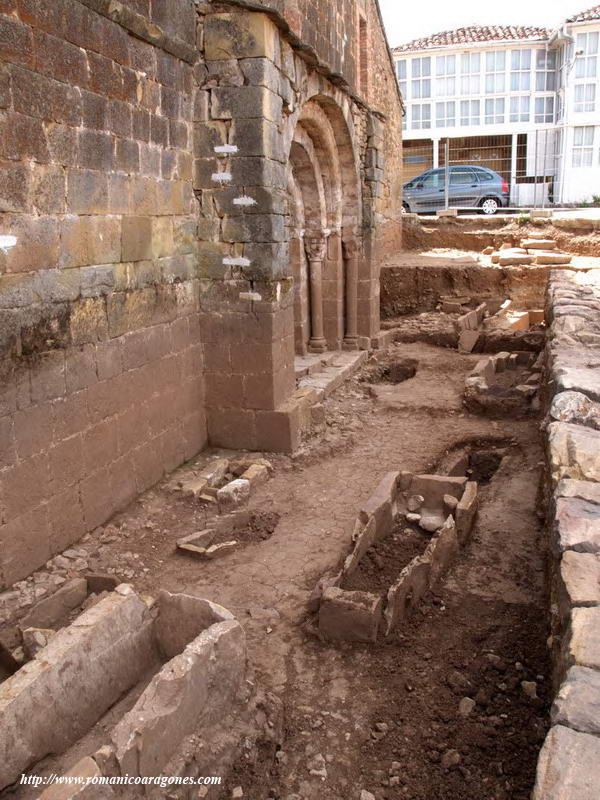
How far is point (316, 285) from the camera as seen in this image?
11039mm

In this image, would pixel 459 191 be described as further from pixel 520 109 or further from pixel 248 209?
pixel 248 209

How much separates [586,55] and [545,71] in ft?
7.89

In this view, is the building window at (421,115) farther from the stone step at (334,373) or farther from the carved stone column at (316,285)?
the stone step at (334,373)

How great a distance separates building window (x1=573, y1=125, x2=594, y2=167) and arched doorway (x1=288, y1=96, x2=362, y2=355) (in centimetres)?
2049

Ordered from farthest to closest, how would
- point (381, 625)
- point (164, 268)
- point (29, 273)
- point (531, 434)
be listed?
point (531, 434) < point (164, 268) < point (29, 273) < point (381, 625)

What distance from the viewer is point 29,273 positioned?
15.2 feet

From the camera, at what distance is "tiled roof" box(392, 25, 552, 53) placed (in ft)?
95.5

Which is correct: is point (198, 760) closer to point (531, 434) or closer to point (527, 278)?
point (531, 434)

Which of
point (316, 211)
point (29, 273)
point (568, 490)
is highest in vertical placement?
point (316, 211)

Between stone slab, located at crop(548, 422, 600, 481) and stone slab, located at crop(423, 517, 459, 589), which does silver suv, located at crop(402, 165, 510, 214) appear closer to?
stone slab, located at crop(423, 517, 459, 589)

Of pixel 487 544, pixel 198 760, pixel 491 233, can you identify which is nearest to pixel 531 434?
pixel 487 544

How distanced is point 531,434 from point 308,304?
466cm

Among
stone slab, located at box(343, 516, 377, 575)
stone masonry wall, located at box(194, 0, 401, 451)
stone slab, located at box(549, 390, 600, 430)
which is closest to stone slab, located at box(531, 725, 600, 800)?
stone slab, located at box(343, 516, 377, 575)

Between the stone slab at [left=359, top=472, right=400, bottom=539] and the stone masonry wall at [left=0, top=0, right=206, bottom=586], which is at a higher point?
the stone masonry wall at [left=0, top=0, right=206, bottom=586]
